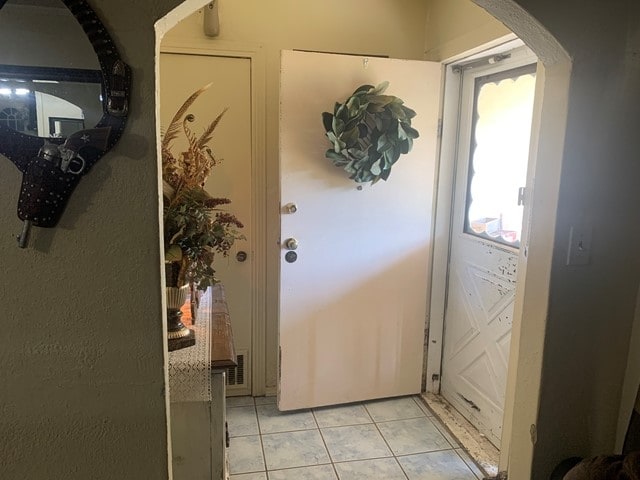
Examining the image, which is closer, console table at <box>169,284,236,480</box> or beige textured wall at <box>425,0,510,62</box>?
console table at <box>169,284,236,480</box>

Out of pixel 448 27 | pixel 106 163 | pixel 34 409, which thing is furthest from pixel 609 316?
pixel 448 27

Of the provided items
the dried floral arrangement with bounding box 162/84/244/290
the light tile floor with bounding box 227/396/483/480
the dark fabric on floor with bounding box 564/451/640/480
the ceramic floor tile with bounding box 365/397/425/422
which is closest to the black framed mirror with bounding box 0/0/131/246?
the dried floral arrangement with bounding box 162/84/244/290

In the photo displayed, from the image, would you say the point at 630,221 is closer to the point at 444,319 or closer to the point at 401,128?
the point at 401,128

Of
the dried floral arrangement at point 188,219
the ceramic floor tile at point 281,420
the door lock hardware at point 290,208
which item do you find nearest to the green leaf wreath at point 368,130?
the door lock hardware at point 290,208

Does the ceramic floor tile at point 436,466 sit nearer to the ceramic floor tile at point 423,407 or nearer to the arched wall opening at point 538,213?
the ceramic floor tile at point 423,407

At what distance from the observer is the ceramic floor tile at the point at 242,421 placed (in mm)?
2389

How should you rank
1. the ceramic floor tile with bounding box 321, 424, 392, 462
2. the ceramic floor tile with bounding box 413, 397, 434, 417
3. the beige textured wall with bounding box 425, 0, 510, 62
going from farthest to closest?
the ceramic floor tile with bounding box 413, 397, 434, 417 → the ceramic floor tile with bounding box 321, 424, 392, 462 → the beige textured wall with bounding box 425, 0, 510, 62

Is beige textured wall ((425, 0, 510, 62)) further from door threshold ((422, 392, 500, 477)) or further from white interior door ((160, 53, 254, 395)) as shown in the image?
door threshold ((422, 392, 500, 477))

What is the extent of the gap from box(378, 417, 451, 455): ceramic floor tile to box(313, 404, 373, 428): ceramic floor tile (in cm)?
12

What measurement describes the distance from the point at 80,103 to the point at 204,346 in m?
0.81

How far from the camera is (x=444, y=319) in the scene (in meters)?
2.70

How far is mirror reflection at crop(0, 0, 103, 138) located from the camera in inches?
34.4

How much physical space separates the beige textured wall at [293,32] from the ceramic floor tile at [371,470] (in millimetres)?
1039

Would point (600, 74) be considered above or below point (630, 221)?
above
